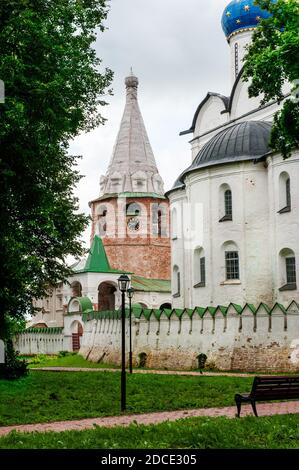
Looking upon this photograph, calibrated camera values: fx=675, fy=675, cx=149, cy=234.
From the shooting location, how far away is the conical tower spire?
5300cm

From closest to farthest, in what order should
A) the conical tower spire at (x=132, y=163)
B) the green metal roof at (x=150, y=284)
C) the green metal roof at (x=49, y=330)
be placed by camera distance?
the green metal roof at (x=49, y=330)
the green metal roof at (x=150, y=284)
the conical tower spire at (x=132, y=163)

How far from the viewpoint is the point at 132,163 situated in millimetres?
54094

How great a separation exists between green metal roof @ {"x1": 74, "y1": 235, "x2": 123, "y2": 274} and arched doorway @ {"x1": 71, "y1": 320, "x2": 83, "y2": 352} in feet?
16.2

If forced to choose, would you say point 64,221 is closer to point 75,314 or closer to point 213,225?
point 213,225

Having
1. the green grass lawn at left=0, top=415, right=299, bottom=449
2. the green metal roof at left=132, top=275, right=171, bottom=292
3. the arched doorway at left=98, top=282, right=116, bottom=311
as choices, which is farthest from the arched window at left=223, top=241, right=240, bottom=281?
the arched doorway at left=98, top=282, right=116, bottom=311

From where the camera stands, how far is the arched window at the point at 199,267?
3083cm

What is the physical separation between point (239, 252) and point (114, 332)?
289 inches

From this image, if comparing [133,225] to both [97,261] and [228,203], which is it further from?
[228,203]

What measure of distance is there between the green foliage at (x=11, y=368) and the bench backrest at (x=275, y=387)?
8314 millimetres

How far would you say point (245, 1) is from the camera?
36844 millimetres

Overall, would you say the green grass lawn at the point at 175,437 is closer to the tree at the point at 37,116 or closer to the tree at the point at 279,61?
the tree at the point at 37,116

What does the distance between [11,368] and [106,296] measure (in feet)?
104

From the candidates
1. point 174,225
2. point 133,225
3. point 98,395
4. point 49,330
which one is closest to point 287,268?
point 174,225

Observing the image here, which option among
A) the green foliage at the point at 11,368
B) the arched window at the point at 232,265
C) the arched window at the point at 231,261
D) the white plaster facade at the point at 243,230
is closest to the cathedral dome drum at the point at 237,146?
the white plaster facade at the point at 243,230
